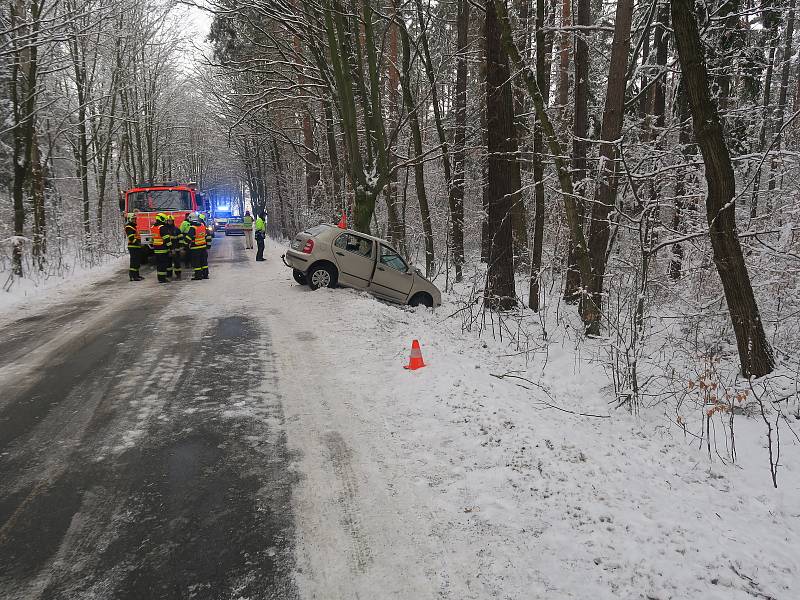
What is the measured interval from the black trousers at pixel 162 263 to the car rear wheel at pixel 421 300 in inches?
268

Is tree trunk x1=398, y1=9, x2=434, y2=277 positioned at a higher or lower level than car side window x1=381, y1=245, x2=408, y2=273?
higher

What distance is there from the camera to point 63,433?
442 cm

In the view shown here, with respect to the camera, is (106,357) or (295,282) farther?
(295,282)

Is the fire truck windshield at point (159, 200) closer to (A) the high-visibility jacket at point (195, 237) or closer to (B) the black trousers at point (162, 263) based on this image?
(A) the high-visibility jacket at point (195, 237)

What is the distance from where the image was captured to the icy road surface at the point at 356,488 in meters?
2.82

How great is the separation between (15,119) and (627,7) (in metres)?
15.1

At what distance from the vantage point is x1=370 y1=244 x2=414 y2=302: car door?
11828 millimetres

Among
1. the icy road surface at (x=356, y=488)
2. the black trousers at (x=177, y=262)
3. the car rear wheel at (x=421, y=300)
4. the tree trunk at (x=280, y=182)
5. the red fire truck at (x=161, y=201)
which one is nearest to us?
the icy road surface at (x=356, y=488)

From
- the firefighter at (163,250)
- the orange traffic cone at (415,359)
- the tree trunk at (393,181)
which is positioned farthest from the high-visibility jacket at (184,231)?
the orange traffic cone at (415,359)

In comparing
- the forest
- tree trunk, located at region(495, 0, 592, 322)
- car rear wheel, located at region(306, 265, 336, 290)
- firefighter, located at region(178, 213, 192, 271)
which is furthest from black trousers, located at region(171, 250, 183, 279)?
tree trunk, located at region(495, 0, 592, 322)

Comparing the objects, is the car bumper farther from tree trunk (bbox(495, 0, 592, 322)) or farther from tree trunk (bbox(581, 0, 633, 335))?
tree trunk (bbox(581, 0, 633, 335))

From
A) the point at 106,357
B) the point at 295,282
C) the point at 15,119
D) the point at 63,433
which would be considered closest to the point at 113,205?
the point at 15,119

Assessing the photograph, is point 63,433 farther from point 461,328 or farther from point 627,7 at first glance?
point 627,7

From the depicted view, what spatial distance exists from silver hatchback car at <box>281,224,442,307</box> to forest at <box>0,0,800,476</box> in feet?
5.07
